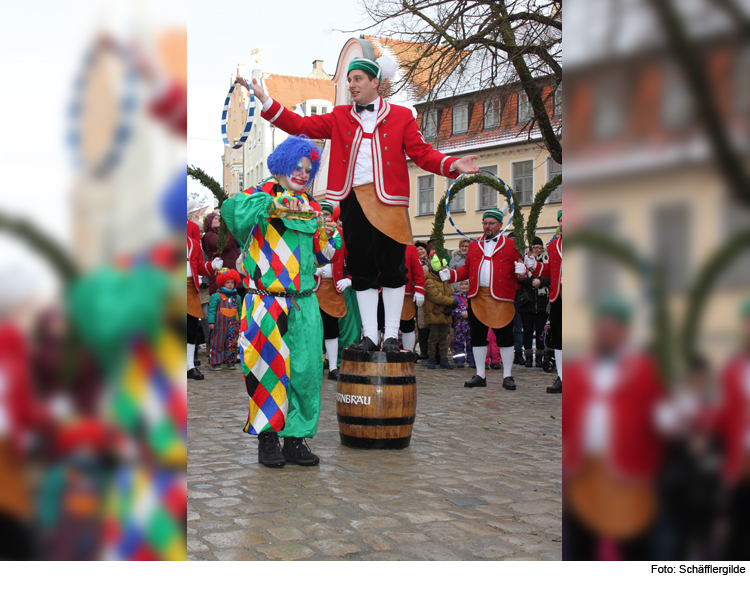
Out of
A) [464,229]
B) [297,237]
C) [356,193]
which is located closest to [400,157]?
[356,193]

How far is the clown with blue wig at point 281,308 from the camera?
4.21m

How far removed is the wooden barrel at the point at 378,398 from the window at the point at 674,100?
12.4 feet

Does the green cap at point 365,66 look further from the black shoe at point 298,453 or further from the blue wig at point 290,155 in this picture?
the black shoe at point 298,453

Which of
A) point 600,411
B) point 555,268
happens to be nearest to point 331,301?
point 555,268

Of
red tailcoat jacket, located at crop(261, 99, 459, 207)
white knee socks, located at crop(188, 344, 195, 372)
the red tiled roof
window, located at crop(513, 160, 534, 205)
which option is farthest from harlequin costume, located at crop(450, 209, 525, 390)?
window, located at crop(513, 160, 534, 205)

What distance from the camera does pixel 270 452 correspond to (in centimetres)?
426

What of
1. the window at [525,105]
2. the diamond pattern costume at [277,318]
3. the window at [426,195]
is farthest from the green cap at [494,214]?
the window at [426,195]

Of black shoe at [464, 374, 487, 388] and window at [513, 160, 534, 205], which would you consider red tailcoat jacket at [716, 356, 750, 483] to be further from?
window at [513, 160, 534, 205]

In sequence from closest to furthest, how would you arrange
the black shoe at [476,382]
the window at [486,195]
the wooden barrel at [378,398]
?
the wooden barrel at [378,398], the black shoe at [476,382], the window at [486,195]

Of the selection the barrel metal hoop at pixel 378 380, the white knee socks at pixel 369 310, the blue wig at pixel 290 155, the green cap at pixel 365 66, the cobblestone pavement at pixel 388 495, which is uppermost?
the green cap at pixel 365 66

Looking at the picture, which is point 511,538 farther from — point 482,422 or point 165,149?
point 482,422

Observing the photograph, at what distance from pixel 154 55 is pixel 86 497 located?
2.18 feet

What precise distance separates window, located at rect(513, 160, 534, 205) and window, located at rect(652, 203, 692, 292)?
96.8ft

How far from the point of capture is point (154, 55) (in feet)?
3.59
